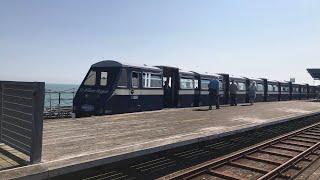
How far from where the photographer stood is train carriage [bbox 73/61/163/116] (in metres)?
18.6

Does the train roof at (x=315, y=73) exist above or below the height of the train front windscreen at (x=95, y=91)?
above

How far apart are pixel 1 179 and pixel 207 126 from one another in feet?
30.2

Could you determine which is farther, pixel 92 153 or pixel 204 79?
pixel 204 79

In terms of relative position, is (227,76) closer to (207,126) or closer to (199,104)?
(199,104)

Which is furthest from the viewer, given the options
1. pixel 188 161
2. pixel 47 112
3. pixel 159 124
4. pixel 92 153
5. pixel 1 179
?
pixel 47 112

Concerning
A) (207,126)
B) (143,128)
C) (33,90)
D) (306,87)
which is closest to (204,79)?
(207,126)

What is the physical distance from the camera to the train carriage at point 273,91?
42.9m

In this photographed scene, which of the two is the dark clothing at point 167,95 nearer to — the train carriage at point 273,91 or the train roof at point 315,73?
the train carriage at point 273,91

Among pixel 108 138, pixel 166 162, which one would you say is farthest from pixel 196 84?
pixel 108 138

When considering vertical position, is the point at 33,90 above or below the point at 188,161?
above

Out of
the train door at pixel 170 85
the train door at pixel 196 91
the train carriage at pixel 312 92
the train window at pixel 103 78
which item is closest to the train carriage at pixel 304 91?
the train carriage at pixel 312 92

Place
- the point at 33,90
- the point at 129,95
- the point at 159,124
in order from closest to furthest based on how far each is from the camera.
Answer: the point at 33,90 < the point at 159,124 < the point at 129,95

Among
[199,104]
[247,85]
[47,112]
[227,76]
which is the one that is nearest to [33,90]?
[47,112]

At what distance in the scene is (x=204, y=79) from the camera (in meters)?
28.0
